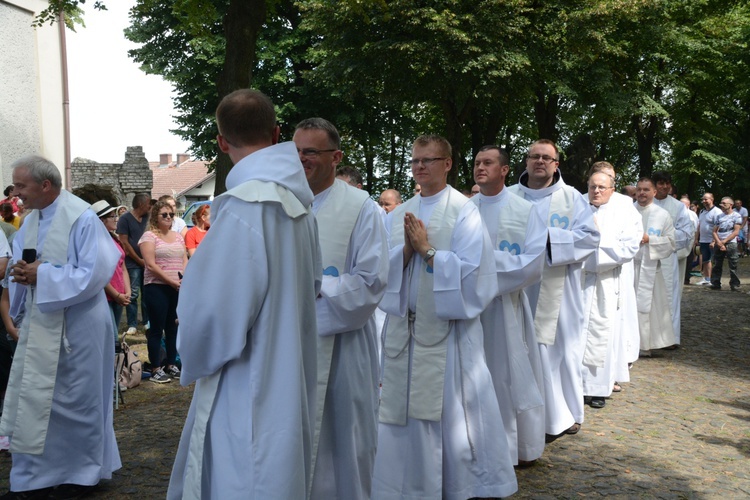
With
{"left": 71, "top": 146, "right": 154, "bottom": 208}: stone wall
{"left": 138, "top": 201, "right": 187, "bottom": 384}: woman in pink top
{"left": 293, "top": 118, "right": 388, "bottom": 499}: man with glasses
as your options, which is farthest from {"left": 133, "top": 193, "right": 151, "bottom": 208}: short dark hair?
{"left": 71, "top": 146, "right": 154, "bottom": 208}: stone wall

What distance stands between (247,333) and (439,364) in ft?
7.75

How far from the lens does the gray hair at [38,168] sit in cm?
493

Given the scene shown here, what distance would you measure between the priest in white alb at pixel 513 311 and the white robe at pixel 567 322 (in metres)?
0.48

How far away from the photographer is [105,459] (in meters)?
5.19

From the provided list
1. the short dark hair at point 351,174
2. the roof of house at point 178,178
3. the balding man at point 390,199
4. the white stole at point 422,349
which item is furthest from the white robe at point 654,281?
the roof of house at point 178,178

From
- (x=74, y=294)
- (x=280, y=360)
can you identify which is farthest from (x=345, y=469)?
(x=74, y=294)

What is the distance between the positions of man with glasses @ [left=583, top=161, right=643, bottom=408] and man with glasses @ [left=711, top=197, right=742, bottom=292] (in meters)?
11.0

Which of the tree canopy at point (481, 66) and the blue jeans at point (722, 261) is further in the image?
the tree canopy at point (481, 66)

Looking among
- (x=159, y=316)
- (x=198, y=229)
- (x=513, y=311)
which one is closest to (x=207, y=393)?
(x=513, y=311)

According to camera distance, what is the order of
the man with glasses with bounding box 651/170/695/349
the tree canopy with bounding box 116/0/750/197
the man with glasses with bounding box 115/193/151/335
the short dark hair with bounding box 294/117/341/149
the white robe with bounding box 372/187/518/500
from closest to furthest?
the short dark hair with bounding box 294/117/341/149 < the white robe with bounding box 372/187/518/500 < the man with glasses with bounding box 115/193/151/335 < the man with glasses with bounding box 651/170/695/349 < the tree canopy with bounding box 116/0/750/197

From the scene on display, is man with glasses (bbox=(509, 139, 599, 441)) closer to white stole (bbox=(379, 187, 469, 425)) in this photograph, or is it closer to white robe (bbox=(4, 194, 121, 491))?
white stole (bbox=(379, 187, 469, 425))

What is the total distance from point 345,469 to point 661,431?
4.03m

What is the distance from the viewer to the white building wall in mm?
17156

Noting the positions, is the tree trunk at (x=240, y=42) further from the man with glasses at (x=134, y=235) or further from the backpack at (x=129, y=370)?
the backpack at (x=129, y=370)
